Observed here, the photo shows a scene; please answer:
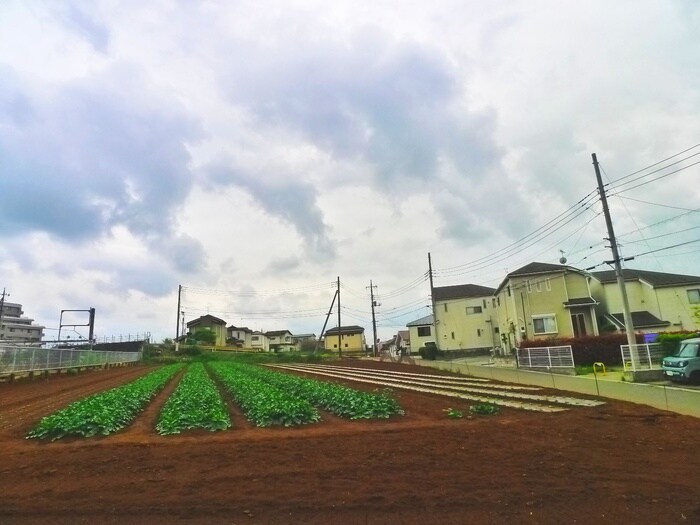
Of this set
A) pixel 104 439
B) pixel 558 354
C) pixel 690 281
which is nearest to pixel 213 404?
pixel 104 439

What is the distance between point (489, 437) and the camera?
358 inches

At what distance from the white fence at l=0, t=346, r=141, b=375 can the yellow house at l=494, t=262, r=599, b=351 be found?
3686 centimetres

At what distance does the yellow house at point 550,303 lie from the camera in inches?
1390

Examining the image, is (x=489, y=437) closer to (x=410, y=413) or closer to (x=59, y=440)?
(x=410, y=413)

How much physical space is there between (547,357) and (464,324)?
2776 centimetres

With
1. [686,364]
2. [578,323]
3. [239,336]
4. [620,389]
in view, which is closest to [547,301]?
[578,323]

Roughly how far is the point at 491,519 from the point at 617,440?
17.8ft

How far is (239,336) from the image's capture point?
9881 cm

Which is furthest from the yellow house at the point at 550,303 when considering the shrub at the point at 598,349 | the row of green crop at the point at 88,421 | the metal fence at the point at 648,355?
the row of green crop at the point at 88,421

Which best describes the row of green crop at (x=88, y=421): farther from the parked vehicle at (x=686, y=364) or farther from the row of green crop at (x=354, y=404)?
the parked vehicle at (x=686, y=364)

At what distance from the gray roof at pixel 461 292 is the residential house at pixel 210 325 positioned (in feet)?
168

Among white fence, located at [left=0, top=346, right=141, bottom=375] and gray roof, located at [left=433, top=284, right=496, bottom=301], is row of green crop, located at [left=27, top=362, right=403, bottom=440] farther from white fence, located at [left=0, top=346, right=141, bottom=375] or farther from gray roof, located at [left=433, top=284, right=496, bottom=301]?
gray roof, located at [left=433, top=284, right=496, bottom=301]

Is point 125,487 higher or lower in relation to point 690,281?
lower

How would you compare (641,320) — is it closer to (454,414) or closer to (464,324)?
(464,324)
